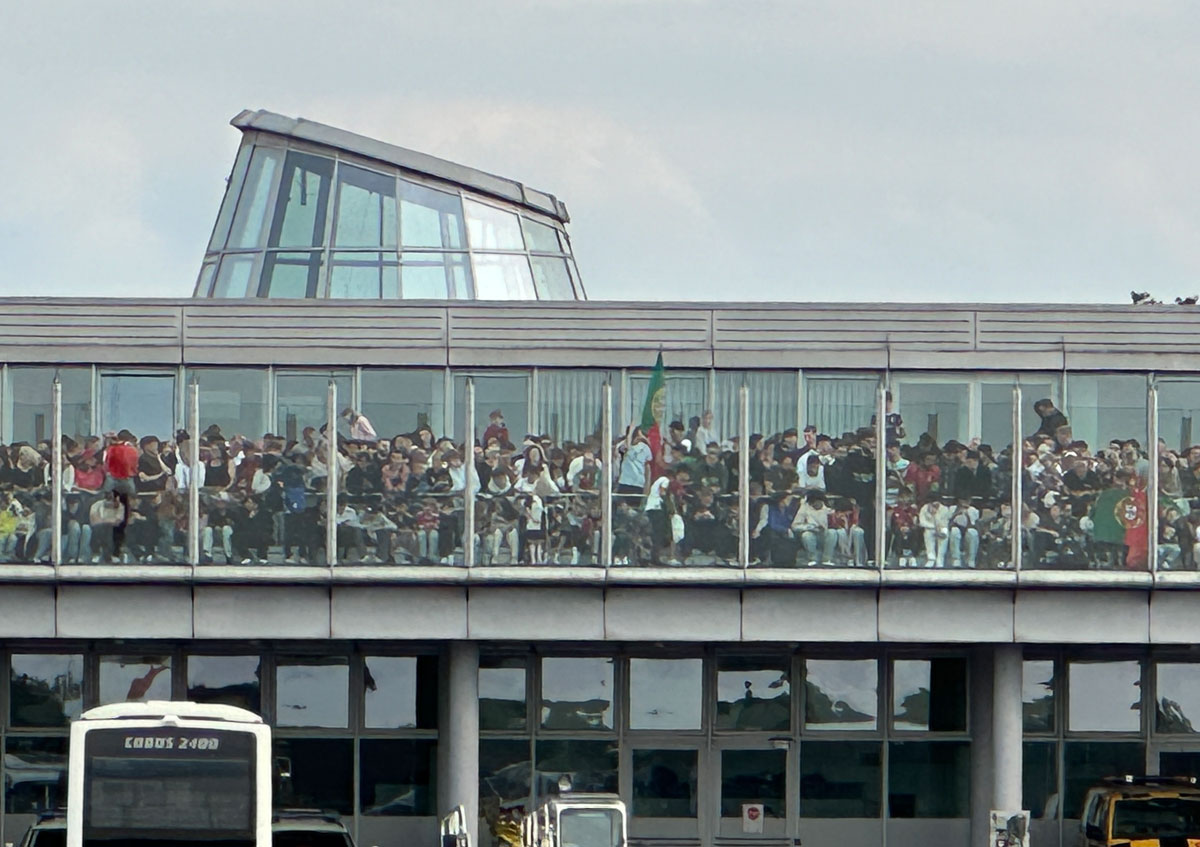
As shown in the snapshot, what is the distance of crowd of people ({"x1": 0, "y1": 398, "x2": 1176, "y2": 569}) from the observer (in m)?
32.0

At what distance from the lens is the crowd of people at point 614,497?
32031 mm

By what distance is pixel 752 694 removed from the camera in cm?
3550

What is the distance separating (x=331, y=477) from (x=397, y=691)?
175 inches

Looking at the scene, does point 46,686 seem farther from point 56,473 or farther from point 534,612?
point 534,612

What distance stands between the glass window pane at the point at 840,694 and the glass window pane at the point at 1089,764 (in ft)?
9.31

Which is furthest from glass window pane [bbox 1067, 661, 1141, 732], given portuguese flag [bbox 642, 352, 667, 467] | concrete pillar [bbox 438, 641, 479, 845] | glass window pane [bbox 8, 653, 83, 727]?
glass window pane [bbox 8, 653, 83, 727]

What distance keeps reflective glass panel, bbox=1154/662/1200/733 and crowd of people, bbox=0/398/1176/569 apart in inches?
160

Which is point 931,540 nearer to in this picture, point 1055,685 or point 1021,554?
point 1021,554

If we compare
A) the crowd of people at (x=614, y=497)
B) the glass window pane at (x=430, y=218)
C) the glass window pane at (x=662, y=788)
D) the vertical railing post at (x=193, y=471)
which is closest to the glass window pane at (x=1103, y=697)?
the crowd of people at (x=614, y=497)

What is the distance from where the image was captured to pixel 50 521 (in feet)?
105

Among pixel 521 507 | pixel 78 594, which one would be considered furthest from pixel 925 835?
pixel 78 594

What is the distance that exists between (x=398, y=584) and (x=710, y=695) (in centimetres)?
551

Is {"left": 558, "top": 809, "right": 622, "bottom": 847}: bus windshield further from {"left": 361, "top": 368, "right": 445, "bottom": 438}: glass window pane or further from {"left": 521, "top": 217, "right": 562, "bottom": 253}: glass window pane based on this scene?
{"left": 521, "top": 217, "right": 562, "bottom": 253}: glass window pane

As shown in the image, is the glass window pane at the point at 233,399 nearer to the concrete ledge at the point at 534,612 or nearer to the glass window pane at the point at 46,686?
the concrete ledge at the point at 534,612
